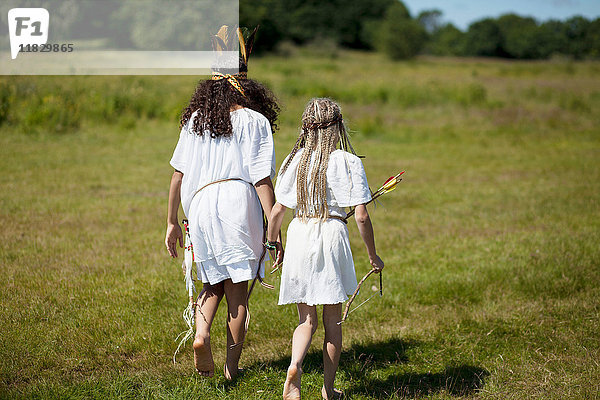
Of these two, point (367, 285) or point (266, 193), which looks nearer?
point (266, 193)

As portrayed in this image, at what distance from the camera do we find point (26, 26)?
14.5 metres

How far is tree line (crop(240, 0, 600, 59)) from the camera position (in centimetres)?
7231

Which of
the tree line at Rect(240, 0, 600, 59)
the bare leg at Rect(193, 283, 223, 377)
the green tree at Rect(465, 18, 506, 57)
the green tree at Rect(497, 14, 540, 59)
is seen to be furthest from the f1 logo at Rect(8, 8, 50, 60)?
the green tree at Rect(465, 18, 506, 57)

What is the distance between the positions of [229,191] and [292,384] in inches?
54.2

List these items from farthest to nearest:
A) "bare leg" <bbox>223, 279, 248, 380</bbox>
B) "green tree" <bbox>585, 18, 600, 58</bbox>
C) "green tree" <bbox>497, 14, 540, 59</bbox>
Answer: "green tree" <bbox>497, 14, 540, 59</bbox> < "green tree" <bbox>585, 18, 600, 58</bbox> < "bare leg" <bbox>223, 279, 248, 380</bbox>

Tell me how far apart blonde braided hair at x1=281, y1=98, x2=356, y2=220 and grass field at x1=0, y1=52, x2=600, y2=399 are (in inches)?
57.3

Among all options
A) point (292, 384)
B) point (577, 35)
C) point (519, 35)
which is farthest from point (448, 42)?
point (292, 384)

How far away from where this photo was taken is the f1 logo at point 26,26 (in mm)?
14086

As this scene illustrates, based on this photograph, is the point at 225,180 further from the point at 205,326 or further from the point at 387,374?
the point at 387,374

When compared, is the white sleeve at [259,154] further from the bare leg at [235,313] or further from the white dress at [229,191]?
the bare leg at [235,313]

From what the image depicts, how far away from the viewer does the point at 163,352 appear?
5.03 meters

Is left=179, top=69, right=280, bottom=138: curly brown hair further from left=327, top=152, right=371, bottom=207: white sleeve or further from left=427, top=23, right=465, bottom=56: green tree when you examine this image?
left=427, top=23, right=465, bottom=56: green tree

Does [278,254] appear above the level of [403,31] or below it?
below

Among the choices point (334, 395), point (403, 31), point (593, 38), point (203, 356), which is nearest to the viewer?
point (203, 356)
